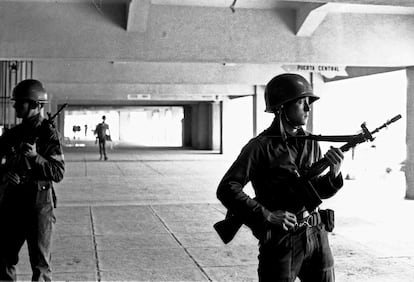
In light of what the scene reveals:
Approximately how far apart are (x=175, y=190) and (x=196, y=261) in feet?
24.3

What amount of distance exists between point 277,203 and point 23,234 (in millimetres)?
2194

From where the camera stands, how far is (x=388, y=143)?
77.3 feet

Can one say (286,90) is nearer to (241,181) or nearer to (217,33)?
(241,181)

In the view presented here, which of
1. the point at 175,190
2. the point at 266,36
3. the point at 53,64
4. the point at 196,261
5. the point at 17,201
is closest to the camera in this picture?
the point at 17,201

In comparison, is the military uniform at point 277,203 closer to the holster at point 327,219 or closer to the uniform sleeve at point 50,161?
the holster at point 327,219

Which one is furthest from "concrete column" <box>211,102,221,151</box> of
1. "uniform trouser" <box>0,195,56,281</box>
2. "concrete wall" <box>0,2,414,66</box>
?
"uniform trouser" <box>0,195,56,281</box>

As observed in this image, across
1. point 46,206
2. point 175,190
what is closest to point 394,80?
point 175,190

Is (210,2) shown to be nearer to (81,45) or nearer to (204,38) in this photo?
(204,38)

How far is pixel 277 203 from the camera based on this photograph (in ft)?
11.0

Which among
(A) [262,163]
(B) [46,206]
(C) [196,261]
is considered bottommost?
(C) [196,261]

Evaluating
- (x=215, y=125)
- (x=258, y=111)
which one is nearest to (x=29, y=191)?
(x=258, y=111)

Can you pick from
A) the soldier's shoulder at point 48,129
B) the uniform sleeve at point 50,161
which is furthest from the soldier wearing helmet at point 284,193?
the soldier's shoulder at point 48,129

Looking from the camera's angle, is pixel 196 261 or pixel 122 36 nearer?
pixel 196 261

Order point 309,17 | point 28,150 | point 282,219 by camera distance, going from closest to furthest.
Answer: point 282,219 < point 28,150 < point 309,17
